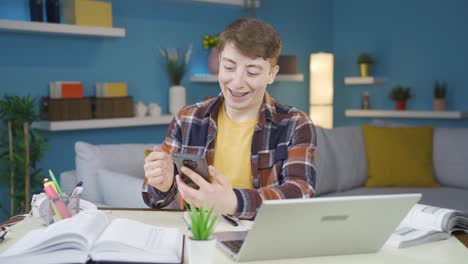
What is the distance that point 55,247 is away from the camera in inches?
41.3

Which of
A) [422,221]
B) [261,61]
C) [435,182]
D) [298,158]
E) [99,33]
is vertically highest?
[99,33]

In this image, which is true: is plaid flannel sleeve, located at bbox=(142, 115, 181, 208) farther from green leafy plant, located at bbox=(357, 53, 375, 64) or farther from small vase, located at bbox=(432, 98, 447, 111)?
green leafy plant, located at bbox=(357, 53, 375, 64)

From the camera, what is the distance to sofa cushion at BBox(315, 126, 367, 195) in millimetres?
3426

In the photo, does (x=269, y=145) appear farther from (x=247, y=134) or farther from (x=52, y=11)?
(x=52, y=11)

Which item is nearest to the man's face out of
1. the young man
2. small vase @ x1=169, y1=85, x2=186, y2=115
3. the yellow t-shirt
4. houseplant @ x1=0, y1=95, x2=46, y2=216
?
the young man

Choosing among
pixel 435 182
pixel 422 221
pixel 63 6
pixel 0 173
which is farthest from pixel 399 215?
pixel 63 6

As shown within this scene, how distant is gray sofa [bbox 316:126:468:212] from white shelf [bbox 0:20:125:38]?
1612mm

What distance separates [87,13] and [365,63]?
2.78 m

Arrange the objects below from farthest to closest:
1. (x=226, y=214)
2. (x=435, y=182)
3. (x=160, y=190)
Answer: (x=435, y=182)
(x=160, y=190)
(x=226, y=214)

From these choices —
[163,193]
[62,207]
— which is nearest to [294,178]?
[163,193]

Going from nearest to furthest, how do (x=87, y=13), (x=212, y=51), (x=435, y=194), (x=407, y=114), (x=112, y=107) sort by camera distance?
1. (x=435, y=194)
2. (x=87, y=13)
3. (x=112, y=107)
4. (x=212, y=51)
5. (x=407, y=114)

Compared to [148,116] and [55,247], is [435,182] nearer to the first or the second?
[148,116]

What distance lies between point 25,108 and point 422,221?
2675 mm

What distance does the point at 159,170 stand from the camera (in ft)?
4.89
